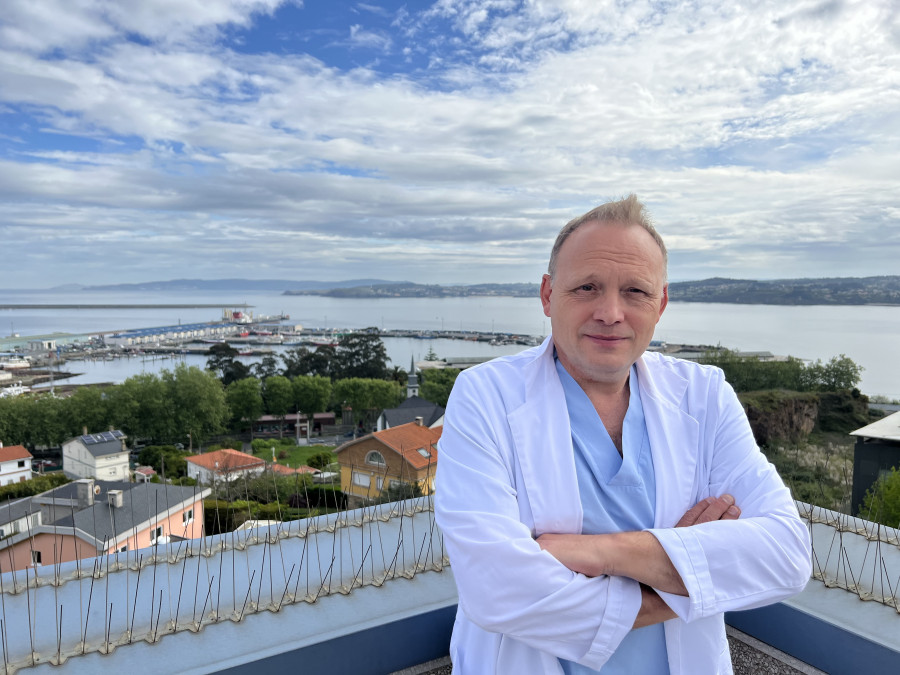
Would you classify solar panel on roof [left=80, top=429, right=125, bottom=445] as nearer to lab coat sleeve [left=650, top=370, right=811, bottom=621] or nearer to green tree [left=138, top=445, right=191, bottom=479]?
green tree [left=138, top=445, right=191, bottom=479]

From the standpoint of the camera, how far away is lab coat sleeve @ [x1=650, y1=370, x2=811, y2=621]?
808mm

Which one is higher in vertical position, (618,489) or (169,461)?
(618,489)

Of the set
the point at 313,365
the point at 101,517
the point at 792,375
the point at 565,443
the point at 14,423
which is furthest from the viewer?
the point at 313,365

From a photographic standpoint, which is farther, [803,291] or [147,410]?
[803,291]

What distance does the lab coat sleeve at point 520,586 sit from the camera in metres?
0.77

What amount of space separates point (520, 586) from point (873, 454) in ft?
28.3

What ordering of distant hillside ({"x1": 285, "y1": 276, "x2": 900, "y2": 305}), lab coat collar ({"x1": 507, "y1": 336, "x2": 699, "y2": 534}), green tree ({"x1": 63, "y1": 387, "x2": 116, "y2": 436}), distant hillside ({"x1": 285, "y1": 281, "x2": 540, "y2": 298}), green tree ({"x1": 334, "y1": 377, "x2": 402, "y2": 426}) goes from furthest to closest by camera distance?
distant hillside ({"x1": 285, "y1": 281, "x2": 540, "y2": 298}) < distant hillside ({"x1": 285, "y1": 276, "x2": 900, "y2": 305}) < green tree ({"x1": 334, "y1": 377, "x2": 402, "y2": 426}) < green tree ({"x1": 63, "y1": 387, "x2": 116, "y2": 436}) < lab coat collar ({"x1": 507, "y1": 336, "x2": 699, "y2": 534})

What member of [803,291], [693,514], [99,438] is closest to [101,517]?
[693,514]

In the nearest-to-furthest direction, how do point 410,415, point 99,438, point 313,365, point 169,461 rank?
point 169,461, point 99,438, point 410,415, point 313,365

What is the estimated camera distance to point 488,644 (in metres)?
0.90

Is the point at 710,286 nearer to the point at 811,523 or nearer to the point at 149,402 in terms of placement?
the point at 149,402

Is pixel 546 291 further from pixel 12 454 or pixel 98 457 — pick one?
pixel 12 454

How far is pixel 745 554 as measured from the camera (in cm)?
83

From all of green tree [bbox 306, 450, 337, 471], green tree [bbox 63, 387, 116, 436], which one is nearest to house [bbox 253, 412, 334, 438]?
green tree [bbox 63, 387, 116, 436]
